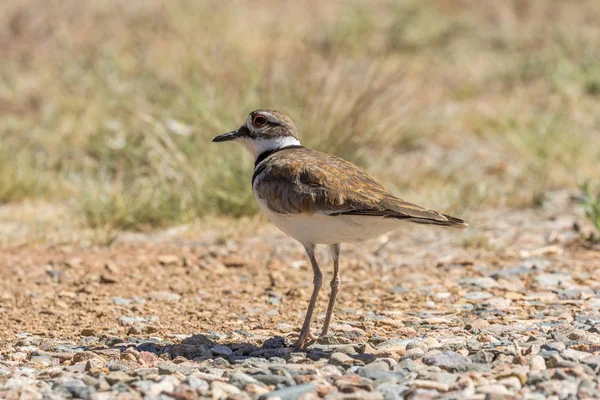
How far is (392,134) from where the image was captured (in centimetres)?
954

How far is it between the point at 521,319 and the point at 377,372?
142 cm

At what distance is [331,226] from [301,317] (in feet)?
3.53

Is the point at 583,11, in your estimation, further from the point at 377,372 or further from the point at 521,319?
the point at 377,372

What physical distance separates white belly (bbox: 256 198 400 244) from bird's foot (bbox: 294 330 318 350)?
47 centimetres

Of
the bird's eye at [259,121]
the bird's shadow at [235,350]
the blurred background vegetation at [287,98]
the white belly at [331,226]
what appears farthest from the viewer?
the blurred background vegetation at [287,98]

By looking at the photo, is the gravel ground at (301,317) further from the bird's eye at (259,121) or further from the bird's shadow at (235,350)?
the bird's eye at (259,121)

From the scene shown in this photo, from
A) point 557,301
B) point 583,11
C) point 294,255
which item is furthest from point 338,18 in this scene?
point 557,301

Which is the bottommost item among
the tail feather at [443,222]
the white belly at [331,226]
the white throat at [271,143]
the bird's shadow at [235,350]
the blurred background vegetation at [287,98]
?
the bird's shadow at [235,350]

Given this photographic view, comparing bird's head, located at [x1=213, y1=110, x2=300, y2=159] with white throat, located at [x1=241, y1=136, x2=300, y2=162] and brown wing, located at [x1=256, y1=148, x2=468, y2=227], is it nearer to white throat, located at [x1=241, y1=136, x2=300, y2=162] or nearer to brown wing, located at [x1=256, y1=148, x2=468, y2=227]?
white throat, located at [x1=241, y1=136, x2=300, y2=162]

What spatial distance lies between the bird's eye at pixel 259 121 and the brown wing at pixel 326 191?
0.40m

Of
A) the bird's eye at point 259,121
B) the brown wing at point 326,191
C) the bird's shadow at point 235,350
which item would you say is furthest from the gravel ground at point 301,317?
the bird's eye at point 259,121

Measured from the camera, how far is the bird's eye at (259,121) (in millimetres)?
5328

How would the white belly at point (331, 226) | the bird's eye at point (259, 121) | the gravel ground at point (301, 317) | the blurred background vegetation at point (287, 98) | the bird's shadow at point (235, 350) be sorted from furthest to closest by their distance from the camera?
the blurred background vegetation at point (287, 98)
the bird's eye at point (259, 121)
the white belly at point (331, 226)
the bird's shadow at point (235, 350)
the gravel ground at point (301, 317)

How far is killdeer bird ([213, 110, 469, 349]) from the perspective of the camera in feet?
14.6
